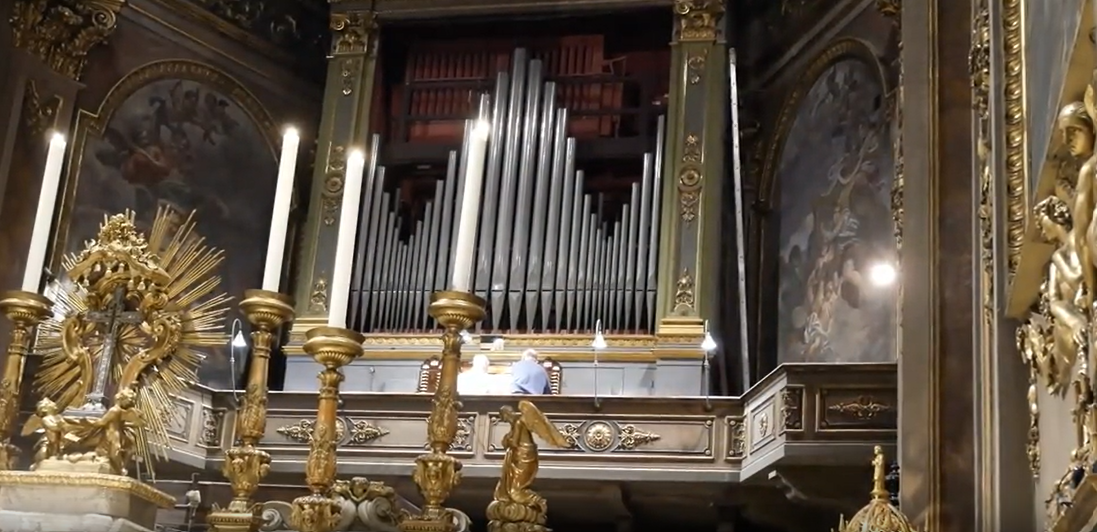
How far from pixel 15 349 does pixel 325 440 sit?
1015 mm

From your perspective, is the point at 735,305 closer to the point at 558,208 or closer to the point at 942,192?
the point at 558,208

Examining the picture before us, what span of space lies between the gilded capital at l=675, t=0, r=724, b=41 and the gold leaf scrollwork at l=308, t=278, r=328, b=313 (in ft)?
12.1

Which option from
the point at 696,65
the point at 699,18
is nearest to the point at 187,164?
the point at 696,65

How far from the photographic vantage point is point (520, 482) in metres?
3.85

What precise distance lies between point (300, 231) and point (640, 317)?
342cm

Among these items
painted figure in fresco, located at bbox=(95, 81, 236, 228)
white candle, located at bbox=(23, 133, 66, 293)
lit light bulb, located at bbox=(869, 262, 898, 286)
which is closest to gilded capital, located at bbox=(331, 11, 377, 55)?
painted figure in fresco, located at bbox=(95, 81, 236, 228)

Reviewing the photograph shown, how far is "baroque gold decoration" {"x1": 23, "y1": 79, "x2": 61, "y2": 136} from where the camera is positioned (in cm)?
1025

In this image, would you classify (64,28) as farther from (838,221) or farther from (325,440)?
(325,440)

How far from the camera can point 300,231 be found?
1252 cm

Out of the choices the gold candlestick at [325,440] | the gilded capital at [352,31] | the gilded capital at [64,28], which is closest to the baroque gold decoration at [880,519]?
the gold candlestick at [325,440]

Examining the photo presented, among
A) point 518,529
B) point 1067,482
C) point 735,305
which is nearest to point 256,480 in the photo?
point 518,529

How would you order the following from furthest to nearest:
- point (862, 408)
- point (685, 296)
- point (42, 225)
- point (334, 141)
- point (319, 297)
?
point (334, 141) → point (319, 297) → point (685, 296) → point (862, 408) → point (42, 225)

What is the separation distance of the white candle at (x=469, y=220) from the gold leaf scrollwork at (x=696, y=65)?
25.5 feet

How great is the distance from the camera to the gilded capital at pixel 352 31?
12.4 metres
